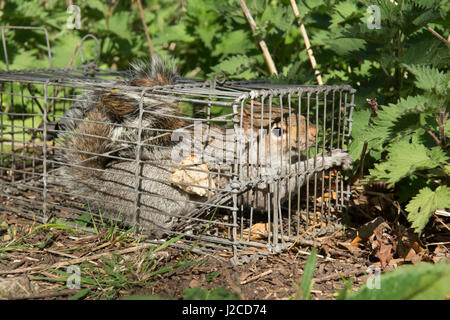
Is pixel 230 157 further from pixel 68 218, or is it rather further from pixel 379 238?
pixel 68 218

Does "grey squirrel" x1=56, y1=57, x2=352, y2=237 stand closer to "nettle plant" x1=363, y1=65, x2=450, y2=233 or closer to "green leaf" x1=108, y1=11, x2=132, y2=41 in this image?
"nettle plant" x1=363, y1=65, x2=450, y2=233

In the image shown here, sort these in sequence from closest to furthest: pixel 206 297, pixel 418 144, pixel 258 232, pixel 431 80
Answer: pixel 206 297 → pixel 431 80 → pixel 418 144 → pixel 258 232

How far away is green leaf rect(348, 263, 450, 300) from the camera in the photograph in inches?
60.3

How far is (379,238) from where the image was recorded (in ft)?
8.42

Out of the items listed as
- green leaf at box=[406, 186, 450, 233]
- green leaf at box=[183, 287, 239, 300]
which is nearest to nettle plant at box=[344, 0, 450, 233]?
green leaf at box=[406, 186, 450, 233]

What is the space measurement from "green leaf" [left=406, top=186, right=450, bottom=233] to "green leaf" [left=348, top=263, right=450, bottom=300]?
1.96 ft

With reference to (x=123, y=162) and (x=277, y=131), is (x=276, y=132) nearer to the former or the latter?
(x=277, y=131)

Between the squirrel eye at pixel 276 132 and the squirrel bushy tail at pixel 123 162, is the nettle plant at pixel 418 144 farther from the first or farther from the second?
the squirrel bushy tail at pixel 123 162

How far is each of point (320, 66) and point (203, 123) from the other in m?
1.12

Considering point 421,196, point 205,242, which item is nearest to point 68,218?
point 205,242

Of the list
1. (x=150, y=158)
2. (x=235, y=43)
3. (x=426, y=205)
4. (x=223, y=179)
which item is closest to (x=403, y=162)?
(x=426, y=205)

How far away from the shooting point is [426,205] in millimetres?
2309

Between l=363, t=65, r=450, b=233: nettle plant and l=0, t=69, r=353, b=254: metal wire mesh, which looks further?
l=0, t=69, r=353, b=254: metal wire mesh

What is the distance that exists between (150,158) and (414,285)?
1635mm
